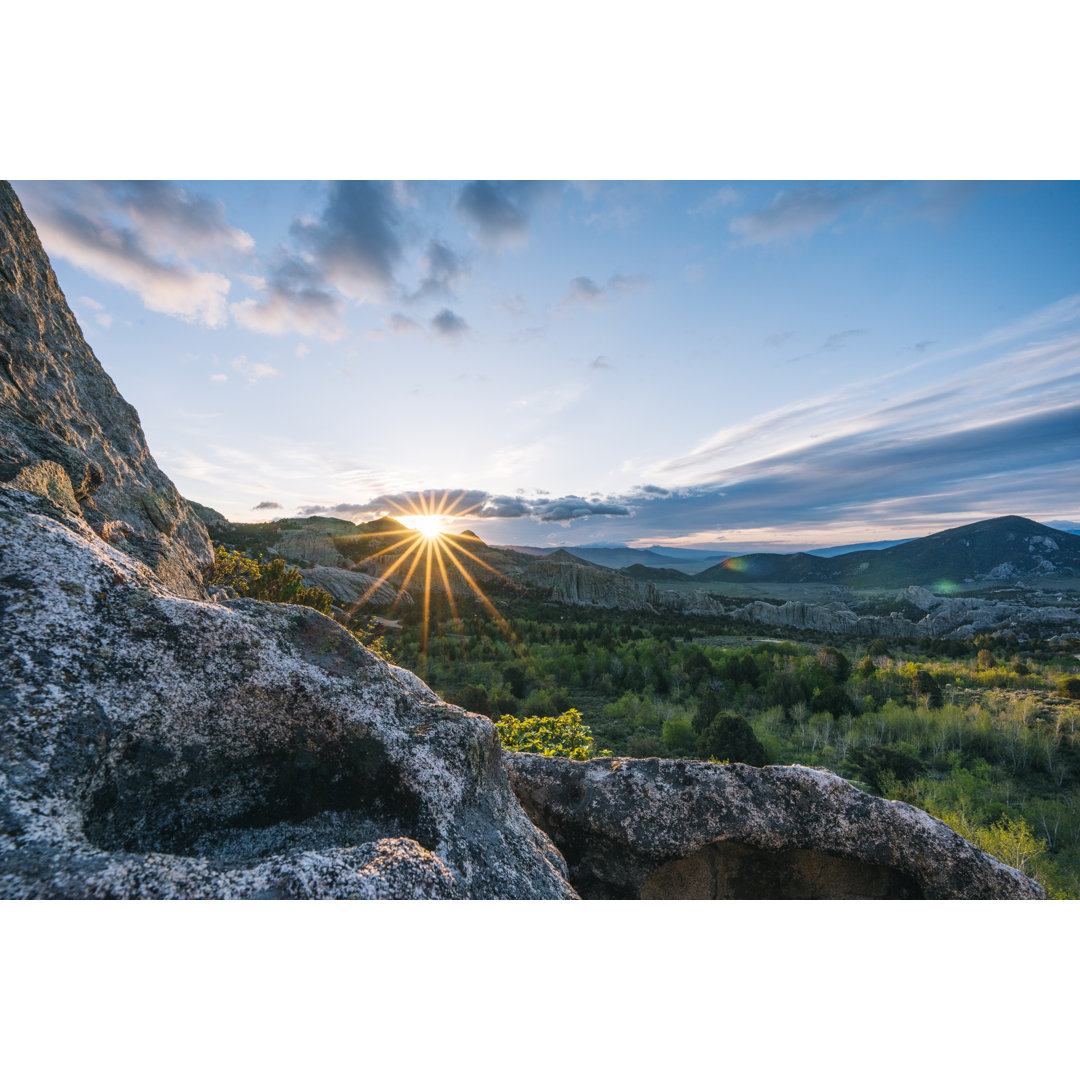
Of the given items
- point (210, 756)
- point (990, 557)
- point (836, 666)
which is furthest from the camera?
point (990, 557)

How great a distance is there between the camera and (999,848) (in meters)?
10.5

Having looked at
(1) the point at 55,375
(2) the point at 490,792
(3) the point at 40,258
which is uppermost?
(3) the point at 40,258

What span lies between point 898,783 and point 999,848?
6392 mm

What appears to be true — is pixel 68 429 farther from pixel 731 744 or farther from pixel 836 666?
pixel 836 666

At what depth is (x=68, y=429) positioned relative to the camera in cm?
611

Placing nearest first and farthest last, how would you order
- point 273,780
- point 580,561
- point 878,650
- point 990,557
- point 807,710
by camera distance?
point 273,780, point 807,710, point 878,650, point 580,561, point 990,557

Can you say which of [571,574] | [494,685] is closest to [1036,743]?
[494,685]

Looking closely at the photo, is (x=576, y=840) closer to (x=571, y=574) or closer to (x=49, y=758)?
(x=49, y=758)

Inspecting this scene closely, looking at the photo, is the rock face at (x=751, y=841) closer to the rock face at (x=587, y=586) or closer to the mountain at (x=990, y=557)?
the rock face at (x=587, y=586)

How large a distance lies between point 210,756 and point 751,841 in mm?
5571

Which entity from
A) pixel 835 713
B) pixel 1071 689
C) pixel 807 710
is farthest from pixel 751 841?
pixel 1071 689

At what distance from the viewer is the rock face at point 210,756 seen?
7.59 ft

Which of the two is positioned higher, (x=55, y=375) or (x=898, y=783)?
(x=55, y=375)

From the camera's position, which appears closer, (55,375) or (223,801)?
(223,801)
